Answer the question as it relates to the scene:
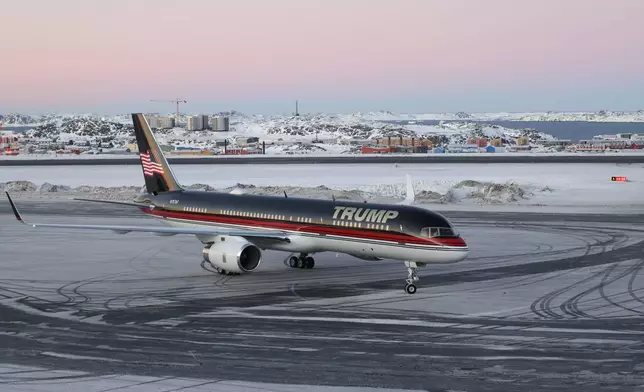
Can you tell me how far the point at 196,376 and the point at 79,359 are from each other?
4.18m

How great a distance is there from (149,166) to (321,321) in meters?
21.1

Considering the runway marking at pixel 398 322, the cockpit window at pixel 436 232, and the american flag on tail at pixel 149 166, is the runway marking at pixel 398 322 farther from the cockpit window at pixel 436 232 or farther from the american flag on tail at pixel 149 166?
the american flag on tail at pixel 149 166

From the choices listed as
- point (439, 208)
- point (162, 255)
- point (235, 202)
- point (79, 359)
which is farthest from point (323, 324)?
point (439, 208)

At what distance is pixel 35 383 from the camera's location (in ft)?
72.0

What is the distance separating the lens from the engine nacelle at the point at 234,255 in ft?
123

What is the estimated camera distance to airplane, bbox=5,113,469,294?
34906mm

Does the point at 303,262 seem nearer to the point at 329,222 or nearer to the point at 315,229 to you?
the point at 315,229

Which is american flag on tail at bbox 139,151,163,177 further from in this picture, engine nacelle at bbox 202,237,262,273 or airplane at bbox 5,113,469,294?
engine nacelle at bbox 202,237,262,273

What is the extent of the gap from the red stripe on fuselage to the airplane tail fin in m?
1.53

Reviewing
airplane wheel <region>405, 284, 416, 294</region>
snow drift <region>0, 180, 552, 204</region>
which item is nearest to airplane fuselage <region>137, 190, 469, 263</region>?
airplane wheel <region>405, 284, 416, 294</region>

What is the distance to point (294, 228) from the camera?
3928cm

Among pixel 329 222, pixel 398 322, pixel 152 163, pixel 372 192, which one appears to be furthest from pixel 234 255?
pixel 372 192

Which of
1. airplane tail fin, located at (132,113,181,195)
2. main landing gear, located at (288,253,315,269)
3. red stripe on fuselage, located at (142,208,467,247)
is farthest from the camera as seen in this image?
airplane tail fin, located at (132,113,181,195)

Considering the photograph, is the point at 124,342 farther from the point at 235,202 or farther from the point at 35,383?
the point at 235,202
